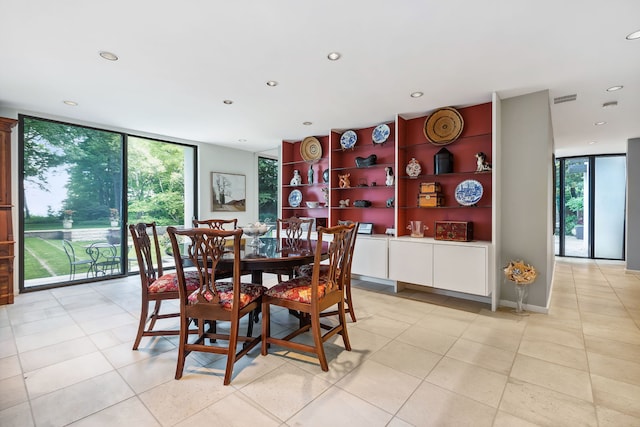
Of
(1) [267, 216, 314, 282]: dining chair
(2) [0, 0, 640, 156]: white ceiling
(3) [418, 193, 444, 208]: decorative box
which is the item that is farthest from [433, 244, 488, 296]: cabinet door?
(2) [0, 0, 640, 156]: white ceiling

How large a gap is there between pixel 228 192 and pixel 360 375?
5.03m

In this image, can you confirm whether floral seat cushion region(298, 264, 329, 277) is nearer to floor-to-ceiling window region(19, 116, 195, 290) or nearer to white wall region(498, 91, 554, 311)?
white wall region(498, 91, 554, 311)

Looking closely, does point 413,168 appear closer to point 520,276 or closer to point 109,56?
point 520,276

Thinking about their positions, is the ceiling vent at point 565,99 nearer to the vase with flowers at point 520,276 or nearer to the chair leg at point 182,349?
the vase with flowers at point 520,276

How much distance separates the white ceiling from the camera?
197 centimetres

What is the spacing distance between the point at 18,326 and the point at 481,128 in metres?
5.50

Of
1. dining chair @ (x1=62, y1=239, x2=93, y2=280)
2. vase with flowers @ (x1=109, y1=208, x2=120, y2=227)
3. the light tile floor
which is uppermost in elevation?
vase with flowers @ (x1=109, y1=208, x2=120, y2=227)

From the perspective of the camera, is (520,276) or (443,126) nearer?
(520,276)

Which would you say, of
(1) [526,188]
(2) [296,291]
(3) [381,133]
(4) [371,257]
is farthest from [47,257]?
(1) [526,188]

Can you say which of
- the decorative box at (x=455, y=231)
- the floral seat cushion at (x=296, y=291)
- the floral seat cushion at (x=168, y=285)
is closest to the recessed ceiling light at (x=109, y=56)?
the floral seat cushion at (x=168, y=285)

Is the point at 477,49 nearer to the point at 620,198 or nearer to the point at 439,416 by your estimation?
the point at 439,416

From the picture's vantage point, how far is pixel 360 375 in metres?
2.10

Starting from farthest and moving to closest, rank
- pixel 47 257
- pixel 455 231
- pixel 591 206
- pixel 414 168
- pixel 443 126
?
1. pixel 591 206
2. pixel 47 257
3. pixel 414 168
4. pixel 443 126
5. pixel 455 231

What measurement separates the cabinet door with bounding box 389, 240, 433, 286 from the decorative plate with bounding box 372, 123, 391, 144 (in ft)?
5.09
